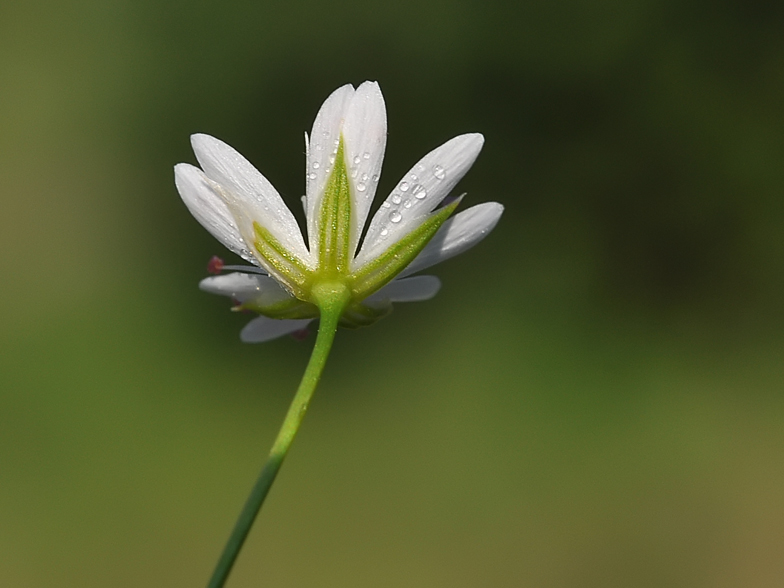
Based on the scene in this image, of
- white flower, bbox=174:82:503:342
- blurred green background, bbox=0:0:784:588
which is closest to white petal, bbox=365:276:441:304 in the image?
white flower, bbox=174:82:503:342

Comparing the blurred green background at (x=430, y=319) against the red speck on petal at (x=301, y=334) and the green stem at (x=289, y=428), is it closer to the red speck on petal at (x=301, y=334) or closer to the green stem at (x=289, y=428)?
the red speck on petal at (x=301, y=334)

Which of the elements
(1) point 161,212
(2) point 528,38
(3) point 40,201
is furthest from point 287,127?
(3) point 40,201

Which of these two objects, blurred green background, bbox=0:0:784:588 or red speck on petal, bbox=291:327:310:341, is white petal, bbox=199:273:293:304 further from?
blurred green background, bbox=0:0:784:588

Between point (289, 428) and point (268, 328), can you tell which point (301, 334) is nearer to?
point (268, 328)

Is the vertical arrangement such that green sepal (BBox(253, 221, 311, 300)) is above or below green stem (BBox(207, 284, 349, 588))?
above

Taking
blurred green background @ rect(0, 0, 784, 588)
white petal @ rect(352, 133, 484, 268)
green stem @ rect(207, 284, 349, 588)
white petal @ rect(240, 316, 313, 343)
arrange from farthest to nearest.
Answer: blurred green background @ rect(0, 0, 784, 588), white petal @ rect(240, 316, 313, 343), white petal @ rect(352, 133, 484, 268), green stem @ rect(207, 284, 349, 588)

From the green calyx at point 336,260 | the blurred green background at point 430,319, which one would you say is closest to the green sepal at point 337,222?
the green calyx at point 336,260

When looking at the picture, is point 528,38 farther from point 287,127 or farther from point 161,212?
point 161,212
